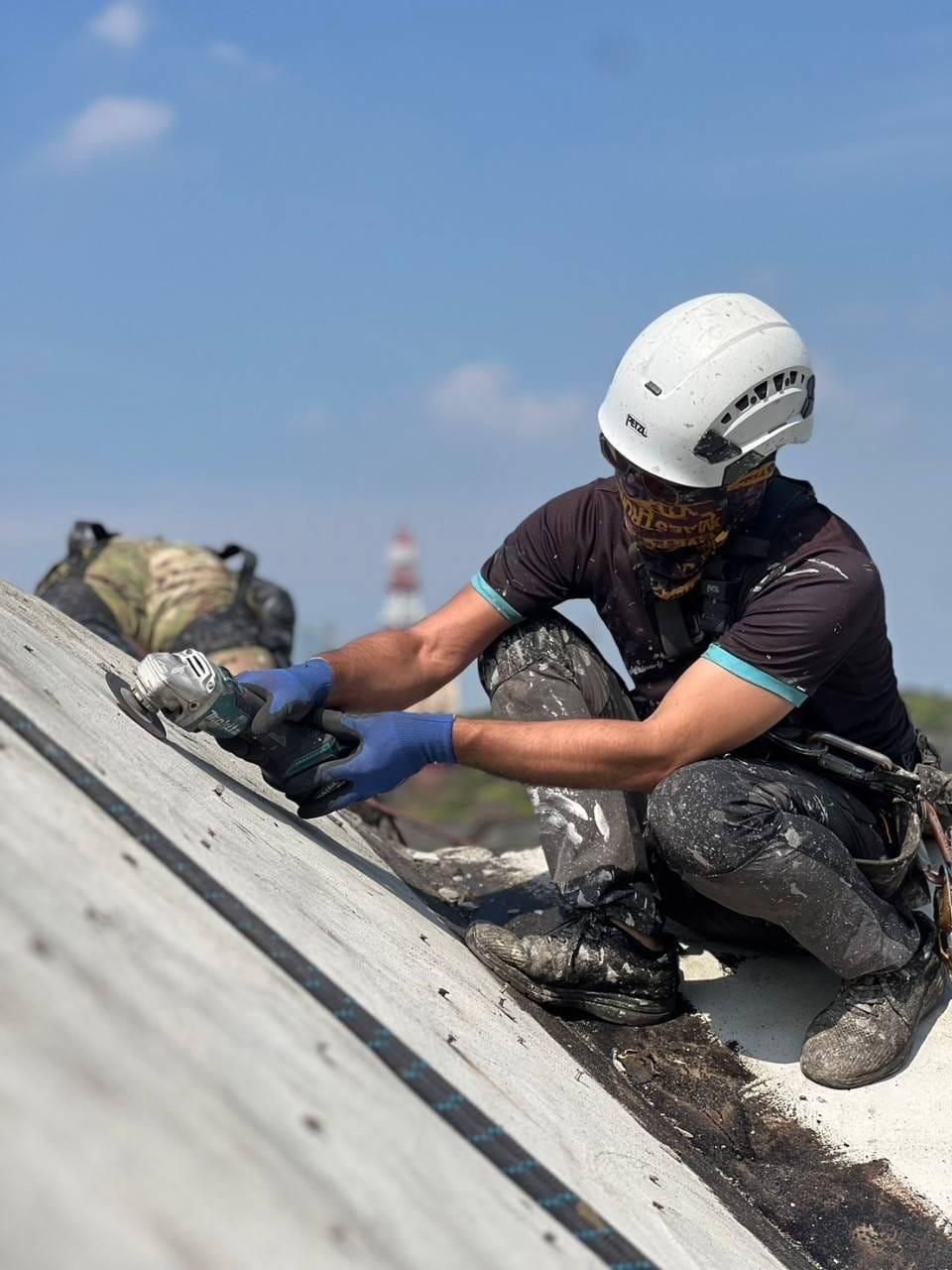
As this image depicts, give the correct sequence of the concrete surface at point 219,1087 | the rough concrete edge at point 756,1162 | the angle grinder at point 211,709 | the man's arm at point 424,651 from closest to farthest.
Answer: the concrete surface at point 219,1087 < the rough concrete edge at point 756,1162 < the angle grinder at point 211,709 < the man's arm at point 424,651

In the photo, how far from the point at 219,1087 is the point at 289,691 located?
5.32ft

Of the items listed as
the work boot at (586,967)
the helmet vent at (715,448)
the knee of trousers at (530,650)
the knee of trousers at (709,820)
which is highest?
the helmet vent at (715,448)

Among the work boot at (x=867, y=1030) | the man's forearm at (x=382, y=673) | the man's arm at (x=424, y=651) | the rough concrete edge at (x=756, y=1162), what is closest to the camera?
the rough concrete edge at (x=756, y=1162)

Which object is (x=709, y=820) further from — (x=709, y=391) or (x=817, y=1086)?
(x=709, y=391)

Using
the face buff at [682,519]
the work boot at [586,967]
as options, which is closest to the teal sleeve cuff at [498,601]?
the face buff at [682,519]

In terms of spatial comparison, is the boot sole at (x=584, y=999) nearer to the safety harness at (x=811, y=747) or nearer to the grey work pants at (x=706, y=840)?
the grey work pants at (x=706, y=840)

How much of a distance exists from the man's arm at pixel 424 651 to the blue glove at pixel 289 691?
216mm

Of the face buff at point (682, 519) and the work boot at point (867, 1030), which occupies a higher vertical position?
the face buff at point (682, 519)

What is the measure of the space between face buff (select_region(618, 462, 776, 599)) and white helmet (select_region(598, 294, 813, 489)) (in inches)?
1.9

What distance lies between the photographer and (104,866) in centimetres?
163

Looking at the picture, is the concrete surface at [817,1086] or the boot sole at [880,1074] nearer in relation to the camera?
the concrete surface at [817,1086]

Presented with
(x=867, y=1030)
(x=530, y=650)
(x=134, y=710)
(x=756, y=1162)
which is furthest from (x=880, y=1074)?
(x=134, y=710)

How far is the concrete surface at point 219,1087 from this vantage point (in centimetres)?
118

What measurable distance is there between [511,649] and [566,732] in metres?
0.63
